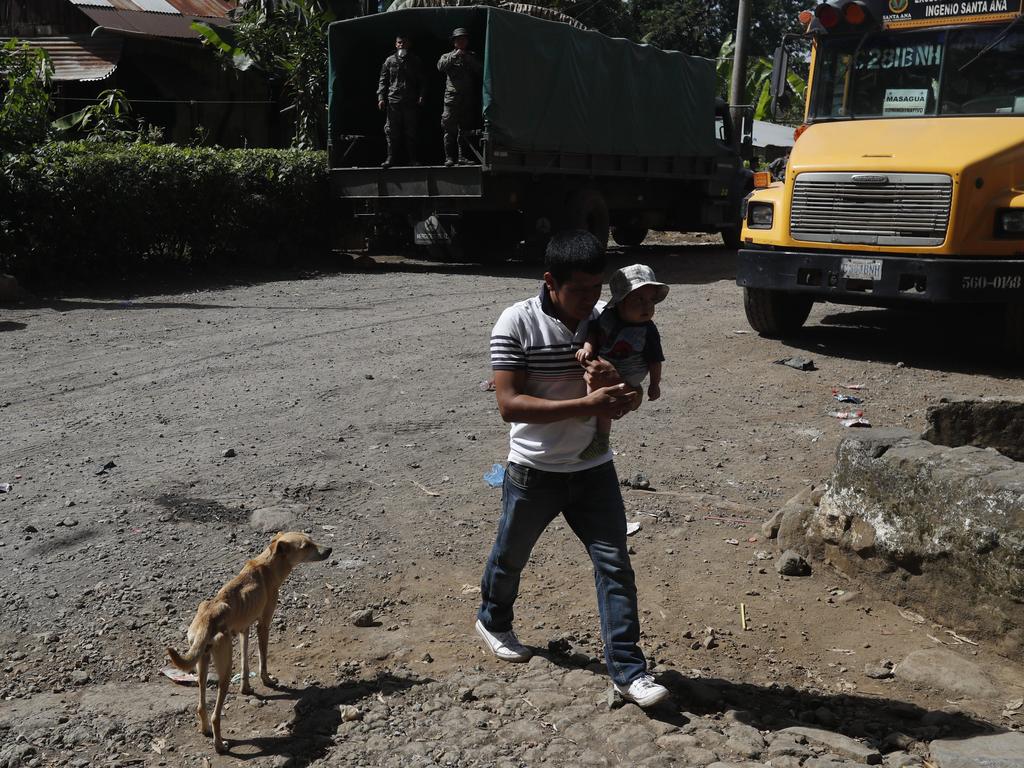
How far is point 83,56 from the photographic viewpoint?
1923 cm

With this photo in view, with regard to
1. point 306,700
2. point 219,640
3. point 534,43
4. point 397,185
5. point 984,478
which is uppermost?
point 534,43

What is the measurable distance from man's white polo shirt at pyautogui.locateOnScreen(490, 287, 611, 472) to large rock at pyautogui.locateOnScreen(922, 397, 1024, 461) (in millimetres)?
2517

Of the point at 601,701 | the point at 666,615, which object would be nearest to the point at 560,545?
the point at 666,615

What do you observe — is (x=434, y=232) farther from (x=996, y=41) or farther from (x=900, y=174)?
(x=996, y=41)

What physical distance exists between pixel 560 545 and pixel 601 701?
4.80 feet

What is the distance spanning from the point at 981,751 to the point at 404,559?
7.94 feet

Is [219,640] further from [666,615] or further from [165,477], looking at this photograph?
[165,477]

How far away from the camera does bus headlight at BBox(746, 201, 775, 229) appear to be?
354 inches

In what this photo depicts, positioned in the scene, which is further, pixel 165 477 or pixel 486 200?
pixel 486 200

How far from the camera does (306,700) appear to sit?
11.7 ft

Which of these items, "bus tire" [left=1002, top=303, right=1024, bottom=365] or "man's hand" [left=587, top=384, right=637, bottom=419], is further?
"bus tire" [left=1002, top=303, right=1024, bottom=365]

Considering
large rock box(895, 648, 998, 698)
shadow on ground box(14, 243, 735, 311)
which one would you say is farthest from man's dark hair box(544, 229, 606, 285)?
shadow on ground box(14, 243, 735, 311)

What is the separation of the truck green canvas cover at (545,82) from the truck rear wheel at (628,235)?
1970 millimetres

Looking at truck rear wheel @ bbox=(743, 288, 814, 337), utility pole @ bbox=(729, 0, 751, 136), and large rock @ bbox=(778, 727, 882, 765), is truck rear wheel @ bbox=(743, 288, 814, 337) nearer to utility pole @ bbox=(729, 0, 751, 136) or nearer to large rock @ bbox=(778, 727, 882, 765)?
large rock @ bbox=(778, 727, 882, 765)
